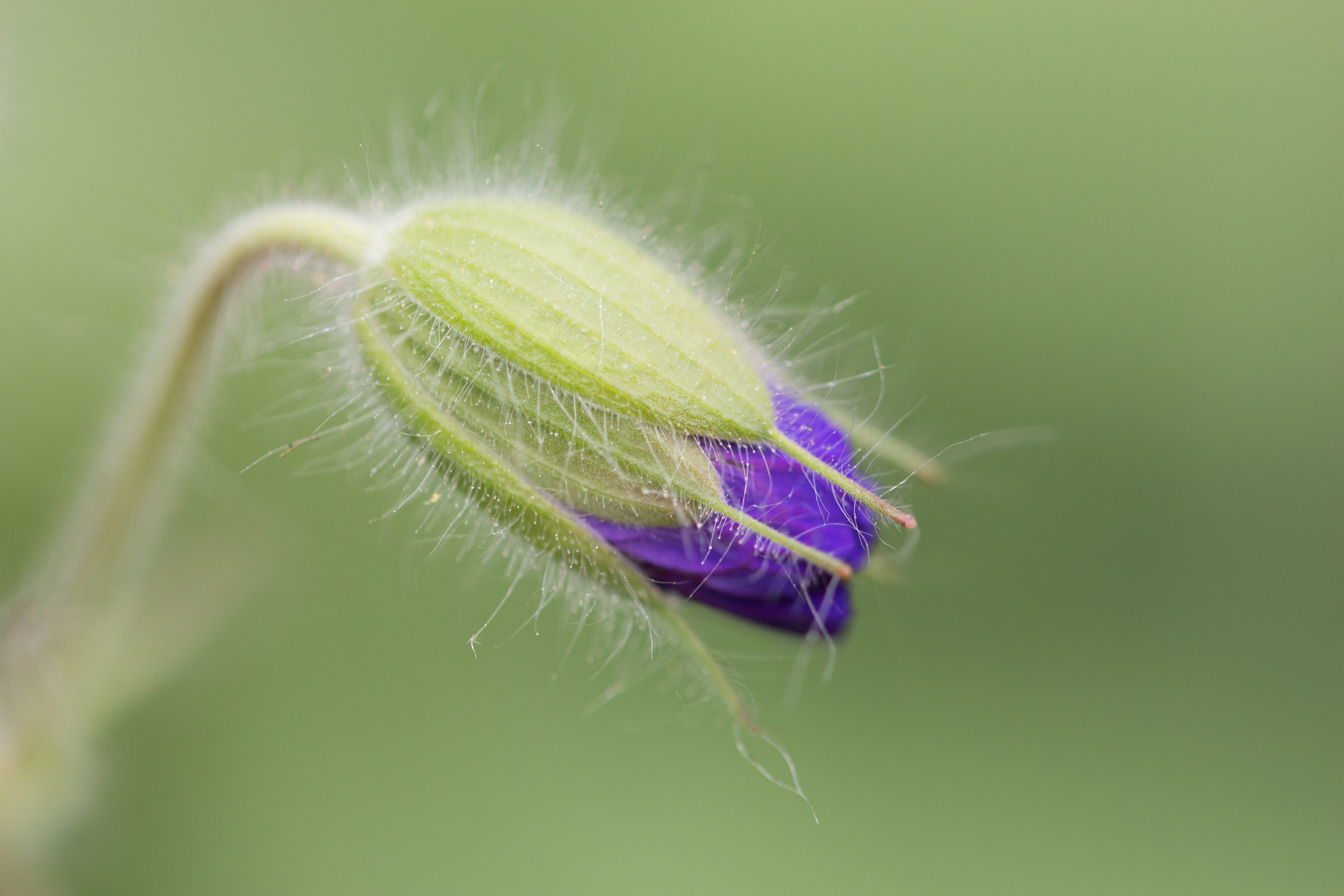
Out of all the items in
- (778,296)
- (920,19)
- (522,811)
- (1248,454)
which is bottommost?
(522,811)

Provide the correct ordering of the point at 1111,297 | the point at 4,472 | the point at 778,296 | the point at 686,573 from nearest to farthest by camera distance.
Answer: the point at 686,573 → the point at 778,296 → the point at 4,472 → the point at 1111,297

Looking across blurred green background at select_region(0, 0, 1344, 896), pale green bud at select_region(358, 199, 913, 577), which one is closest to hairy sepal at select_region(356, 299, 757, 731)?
pale green bud at select_region(358, 199, 913, 577)

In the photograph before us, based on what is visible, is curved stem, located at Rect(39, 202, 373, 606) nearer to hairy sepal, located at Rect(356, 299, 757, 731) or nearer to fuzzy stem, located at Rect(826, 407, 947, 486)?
hairy sepal, located at Rect(356, 299, 757, 731)

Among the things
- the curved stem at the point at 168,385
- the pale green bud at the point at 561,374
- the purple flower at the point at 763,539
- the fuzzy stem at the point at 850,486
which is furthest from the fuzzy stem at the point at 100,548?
the fuzzy stem at the point at 850,486

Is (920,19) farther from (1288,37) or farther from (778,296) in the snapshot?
(778,296)

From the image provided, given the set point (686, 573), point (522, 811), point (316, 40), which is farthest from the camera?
point (316, 40)

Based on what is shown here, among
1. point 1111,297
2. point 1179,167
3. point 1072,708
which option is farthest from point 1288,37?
point 1072,708

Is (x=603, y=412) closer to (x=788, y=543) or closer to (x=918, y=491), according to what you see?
(x=788, y=543)
